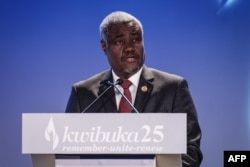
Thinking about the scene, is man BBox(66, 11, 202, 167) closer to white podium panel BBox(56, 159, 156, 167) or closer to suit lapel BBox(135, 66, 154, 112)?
suit lapel BBox(135, 66, 154, 112)

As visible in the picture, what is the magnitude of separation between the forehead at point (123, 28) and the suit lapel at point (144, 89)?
1.03 feet

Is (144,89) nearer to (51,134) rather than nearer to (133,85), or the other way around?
(133,85)

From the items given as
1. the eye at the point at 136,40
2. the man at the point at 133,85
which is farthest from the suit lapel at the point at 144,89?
the eye at the point at 136,40

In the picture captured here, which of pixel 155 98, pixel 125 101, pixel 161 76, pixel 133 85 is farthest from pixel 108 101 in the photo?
pixel 161 76

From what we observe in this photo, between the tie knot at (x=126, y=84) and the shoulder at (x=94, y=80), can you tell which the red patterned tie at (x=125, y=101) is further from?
the shoulder at (x=94, y=80)

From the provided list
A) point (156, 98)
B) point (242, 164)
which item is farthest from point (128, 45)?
point (242, 164)

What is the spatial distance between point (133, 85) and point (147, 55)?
0.28 metres

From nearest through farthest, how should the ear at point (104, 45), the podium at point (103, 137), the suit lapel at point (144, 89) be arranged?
the podium at point (103, 137) < the suit lapel at point (144, 89) < the ear at point (104, 45)

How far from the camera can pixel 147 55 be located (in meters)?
3.52

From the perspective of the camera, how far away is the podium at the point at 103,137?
2146mm

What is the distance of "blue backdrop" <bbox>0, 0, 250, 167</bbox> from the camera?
3516 millimetres

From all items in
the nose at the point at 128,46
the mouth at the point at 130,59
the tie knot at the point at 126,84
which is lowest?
the tie knot at the point at 126,84

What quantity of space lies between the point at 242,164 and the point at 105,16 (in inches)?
63.8

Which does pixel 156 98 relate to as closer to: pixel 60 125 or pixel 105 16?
pixel 105 16
